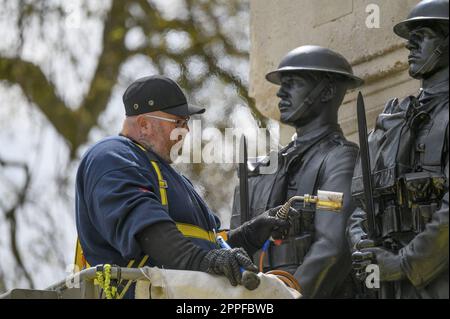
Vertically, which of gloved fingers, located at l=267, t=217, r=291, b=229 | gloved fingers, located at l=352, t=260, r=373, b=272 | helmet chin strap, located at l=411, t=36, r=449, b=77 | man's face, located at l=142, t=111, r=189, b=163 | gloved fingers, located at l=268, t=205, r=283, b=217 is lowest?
gloved fingers, located at l=352, t=260, r=373, b=272

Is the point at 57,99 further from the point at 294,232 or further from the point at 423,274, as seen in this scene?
the point at 423,274

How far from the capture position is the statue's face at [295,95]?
9797 millimetres

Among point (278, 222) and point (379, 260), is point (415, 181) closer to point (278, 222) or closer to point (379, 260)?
point (379, 260)

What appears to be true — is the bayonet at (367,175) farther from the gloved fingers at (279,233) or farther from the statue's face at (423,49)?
the gloved fingers at (279,233)

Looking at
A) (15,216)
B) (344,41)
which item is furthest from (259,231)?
(15,216)

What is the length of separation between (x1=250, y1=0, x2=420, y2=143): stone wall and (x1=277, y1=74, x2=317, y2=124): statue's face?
71 centimetres

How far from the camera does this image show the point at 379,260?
821 cm

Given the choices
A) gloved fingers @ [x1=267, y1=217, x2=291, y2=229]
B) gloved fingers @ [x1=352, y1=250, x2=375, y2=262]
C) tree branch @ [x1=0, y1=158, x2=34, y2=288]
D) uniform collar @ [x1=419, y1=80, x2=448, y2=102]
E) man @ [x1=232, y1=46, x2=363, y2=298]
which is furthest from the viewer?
tree branch @ [x1=0, y1=158, x2=34, y2=288]

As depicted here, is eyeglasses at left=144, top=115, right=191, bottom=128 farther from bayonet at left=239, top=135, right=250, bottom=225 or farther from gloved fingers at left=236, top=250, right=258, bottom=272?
gloved fingers at left=236, top=250, right=258, bottom=272

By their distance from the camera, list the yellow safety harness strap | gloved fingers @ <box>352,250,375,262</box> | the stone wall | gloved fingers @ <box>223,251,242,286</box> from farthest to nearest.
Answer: the stone wall < the yellow safety harness strap < gloved fingers @ <box>352,250,375,262</box> < gloved fingers @ <box>223,251,242,286</box>

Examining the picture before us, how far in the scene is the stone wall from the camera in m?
10.4

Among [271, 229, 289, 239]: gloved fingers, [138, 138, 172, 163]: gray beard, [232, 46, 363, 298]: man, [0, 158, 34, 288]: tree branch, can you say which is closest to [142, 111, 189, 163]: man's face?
[138, 138, 172, 163]: gray beard

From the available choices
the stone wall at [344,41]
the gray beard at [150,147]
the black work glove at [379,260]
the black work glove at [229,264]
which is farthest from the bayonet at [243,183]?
the black work glove at [229,264]

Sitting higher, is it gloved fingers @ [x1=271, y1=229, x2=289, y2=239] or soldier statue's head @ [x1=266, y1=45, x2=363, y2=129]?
soldier statue's head @ [x1=266, y1=45, x2=363, y2=129]
